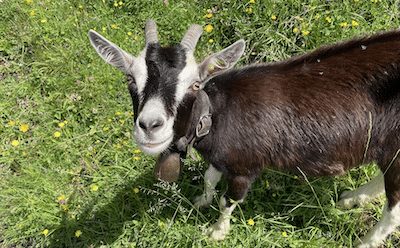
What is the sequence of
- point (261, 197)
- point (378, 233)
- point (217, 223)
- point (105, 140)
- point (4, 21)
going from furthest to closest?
point (4, 21), point (105, 140), point (261, 197), point (217, 223), point (378, 233)

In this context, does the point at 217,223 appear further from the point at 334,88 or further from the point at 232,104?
the point at 334,88

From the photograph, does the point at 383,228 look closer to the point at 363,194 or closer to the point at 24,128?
the point at 363,194

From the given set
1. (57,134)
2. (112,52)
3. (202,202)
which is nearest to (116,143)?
(57,134)

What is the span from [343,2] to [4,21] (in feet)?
12.6

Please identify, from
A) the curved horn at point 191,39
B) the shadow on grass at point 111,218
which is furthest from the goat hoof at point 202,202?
the curved horn at point 191,39

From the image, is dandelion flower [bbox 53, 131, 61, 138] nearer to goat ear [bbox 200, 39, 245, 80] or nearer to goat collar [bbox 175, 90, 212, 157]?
goat collar [bbox 175, 90, 212, 157]

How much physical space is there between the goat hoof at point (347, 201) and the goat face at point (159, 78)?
5.38 feet

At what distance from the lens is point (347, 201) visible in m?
3.61

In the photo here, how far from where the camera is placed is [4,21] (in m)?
5.23

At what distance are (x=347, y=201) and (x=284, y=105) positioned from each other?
1141 millimetres

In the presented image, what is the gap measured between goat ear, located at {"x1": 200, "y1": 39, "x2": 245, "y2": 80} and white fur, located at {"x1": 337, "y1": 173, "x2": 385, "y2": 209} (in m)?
1.64

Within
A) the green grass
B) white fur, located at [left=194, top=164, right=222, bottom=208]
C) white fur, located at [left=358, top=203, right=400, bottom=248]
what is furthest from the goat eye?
white fur, located at [left=358, top=203, right=400, bottom=248]

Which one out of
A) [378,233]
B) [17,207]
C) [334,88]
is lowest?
[17,207]

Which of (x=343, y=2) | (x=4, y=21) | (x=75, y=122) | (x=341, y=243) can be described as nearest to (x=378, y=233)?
(x=341, y=243)
